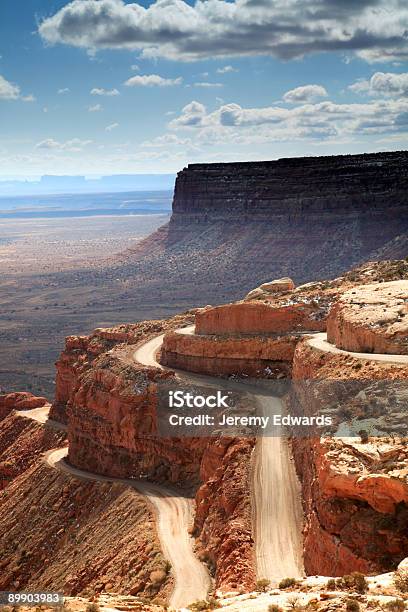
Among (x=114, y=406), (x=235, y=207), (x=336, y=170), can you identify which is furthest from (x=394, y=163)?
(x=114, y=406)

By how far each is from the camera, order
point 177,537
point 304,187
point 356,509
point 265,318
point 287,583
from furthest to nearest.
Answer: point 304,187 → point 265,318 → point 177,537 → point 356,509 → point 287,583

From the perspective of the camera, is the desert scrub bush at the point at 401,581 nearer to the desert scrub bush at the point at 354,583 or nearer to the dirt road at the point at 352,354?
the desert scrub bush at the point at 354,583

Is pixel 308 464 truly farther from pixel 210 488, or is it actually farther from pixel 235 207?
pixel 235 207

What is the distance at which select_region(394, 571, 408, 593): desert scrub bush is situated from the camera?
57.0 ft

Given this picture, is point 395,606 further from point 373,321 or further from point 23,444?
point 23,444

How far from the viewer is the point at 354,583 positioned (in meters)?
18.0

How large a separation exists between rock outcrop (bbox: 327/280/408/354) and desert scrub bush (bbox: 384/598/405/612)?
1621 centimetres

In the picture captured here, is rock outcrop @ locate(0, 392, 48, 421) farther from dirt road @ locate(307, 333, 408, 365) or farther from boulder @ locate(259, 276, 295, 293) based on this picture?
dirt road @ locate(307, 333, 408, 365)

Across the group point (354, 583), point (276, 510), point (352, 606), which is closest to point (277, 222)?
point (276, 510)

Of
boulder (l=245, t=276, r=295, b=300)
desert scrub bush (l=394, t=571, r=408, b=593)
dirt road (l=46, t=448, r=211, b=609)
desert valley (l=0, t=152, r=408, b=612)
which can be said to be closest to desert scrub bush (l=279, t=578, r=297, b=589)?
desert valley (l=0, t=152, r=408, b=612)

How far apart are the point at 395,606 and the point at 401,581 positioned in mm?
1455

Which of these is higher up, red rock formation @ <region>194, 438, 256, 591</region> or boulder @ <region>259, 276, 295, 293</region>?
boulder @ <region>259, 276, 295, 293</region>

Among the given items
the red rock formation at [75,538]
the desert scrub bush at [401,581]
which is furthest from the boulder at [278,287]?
the desert scrub bush at [401,581]

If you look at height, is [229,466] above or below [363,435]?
below
